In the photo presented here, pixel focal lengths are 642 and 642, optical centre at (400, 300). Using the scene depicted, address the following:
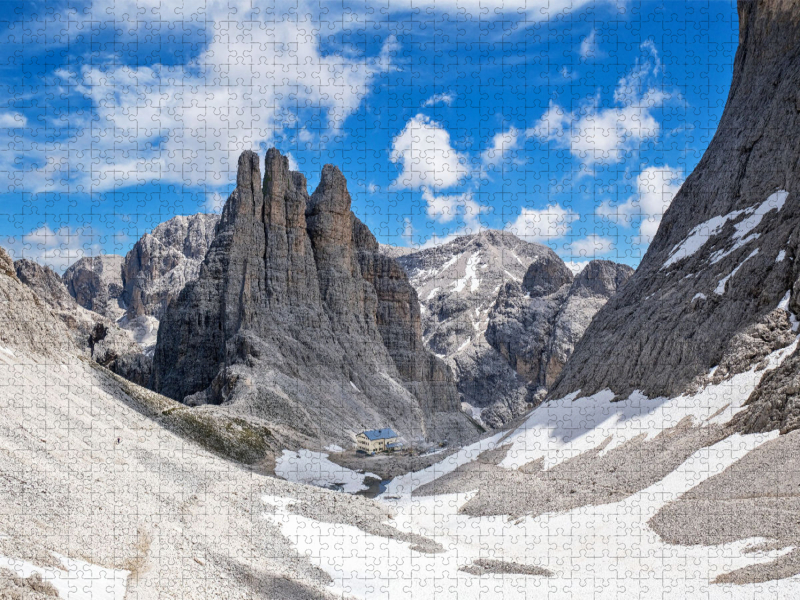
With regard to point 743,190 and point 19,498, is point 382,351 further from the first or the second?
point 19,498

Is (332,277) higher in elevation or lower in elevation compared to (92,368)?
higher

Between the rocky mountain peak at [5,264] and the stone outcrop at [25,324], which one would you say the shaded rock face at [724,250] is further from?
the rocky mountain peak at [5,264]

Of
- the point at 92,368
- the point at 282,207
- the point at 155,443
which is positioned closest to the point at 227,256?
the point at 282,207

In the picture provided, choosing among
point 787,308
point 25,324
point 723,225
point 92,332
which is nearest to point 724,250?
point 723,225

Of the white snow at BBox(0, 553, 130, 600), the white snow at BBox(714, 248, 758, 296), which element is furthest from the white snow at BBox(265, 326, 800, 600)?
the white snow at BBox(714, 248, 758, 296)

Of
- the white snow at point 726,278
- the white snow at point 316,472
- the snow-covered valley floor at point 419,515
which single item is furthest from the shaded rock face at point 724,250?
the white snow at point 316,472

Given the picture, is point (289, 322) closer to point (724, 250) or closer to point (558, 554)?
point (724, 250)

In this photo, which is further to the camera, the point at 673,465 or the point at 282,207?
the point at 282,207
